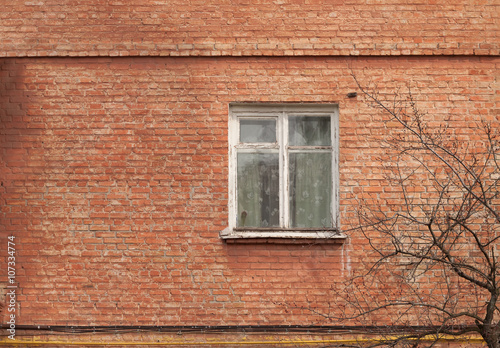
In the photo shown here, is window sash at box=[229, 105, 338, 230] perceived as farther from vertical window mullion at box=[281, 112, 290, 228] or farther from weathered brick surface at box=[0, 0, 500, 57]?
weathered brick surface at box=[0, 0, 500, 57]

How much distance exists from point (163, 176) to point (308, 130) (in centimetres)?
171

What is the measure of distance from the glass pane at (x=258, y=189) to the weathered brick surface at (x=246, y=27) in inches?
47.3

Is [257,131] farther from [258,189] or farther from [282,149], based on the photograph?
[258,189]

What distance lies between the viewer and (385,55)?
6.21 meters

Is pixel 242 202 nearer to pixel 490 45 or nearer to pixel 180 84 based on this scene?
pixel 180 84

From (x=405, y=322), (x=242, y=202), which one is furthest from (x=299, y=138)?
(x=405, y=322)

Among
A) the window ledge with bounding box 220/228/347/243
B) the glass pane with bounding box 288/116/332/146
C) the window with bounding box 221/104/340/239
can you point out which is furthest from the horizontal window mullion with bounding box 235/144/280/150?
the window ledge with bounding box 220/228/347/243

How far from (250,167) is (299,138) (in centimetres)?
65

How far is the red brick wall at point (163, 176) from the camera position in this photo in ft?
19.9

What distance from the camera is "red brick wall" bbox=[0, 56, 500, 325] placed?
6074 mm

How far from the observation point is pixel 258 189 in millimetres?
6367

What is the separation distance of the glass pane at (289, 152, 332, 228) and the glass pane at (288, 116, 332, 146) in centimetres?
14

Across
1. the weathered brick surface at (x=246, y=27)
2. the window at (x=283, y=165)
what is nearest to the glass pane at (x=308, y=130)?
the window at (x=283, y=165)

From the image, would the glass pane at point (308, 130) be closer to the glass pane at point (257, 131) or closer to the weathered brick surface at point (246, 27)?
the glass pane at point (257, 131)
